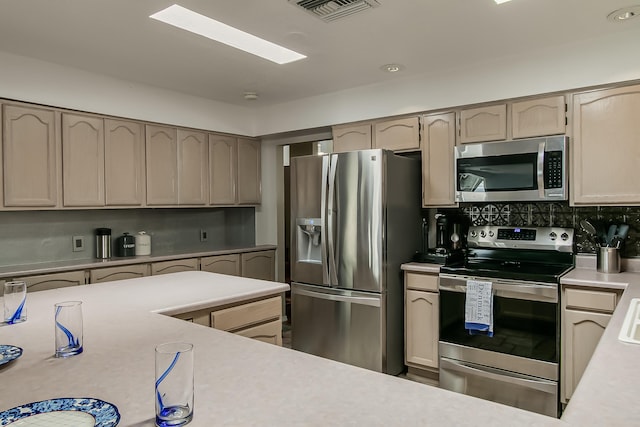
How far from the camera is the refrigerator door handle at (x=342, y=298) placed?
10.7ft

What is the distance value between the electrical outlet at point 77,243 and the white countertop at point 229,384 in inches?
85.9

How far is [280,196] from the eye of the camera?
504 centimetres

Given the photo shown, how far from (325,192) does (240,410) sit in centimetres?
265

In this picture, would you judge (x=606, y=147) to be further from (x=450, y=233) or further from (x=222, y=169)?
(x=222, y=169)

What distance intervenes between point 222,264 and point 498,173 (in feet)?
8.46

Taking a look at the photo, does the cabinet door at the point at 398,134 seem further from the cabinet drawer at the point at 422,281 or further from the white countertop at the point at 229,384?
the white countertop at the point at 229,384

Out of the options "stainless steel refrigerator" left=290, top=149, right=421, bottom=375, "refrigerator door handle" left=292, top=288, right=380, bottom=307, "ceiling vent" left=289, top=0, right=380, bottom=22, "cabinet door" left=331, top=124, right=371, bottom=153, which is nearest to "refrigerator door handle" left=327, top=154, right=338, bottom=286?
"stainless steel refrigerator" left=290, top=149, right=421, bottom=375

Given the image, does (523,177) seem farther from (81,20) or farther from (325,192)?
(81,20)

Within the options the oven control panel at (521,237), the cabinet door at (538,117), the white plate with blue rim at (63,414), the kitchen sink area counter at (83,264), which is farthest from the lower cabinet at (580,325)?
the kitchen sink area counter at (83,264)

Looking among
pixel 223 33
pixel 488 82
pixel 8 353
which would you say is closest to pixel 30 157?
pixel 223 33

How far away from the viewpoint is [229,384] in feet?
Answer: 3.47

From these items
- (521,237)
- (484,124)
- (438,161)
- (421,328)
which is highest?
(484,124)

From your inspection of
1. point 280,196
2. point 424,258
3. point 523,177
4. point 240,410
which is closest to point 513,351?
point 424,258

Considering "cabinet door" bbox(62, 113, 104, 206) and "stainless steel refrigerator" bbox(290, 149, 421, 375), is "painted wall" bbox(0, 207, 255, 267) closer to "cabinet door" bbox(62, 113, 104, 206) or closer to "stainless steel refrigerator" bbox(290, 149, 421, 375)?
"cabinet door" bbox(62, 113, 104, 206)
